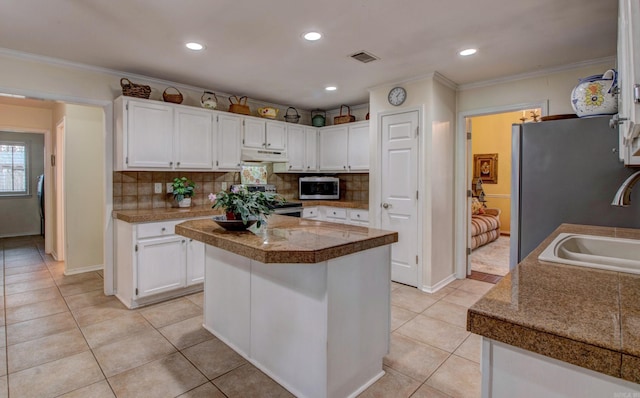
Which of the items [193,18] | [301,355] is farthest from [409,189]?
[193,18]

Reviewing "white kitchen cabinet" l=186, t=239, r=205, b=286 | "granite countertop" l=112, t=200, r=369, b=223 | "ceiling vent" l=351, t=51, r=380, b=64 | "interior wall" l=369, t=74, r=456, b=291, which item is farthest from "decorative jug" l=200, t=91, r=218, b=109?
"interior wall" l=369, t=74, r=456, b=291

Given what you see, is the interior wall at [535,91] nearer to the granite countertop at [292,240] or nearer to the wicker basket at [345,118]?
the wicker basket at [345,118]

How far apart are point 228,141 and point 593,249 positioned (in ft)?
12.0

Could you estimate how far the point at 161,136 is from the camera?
354 cm

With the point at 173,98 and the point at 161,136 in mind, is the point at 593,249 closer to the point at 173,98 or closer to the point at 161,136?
the point at 161,136

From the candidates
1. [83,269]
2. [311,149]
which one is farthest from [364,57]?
[83,269]

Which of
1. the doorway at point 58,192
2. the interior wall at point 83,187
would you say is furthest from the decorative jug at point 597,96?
the doorway at point 58,192

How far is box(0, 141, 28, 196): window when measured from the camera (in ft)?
22.2

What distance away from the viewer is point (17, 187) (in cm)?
694

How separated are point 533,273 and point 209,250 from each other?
214cm

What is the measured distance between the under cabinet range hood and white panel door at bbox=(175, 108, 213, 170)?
48 centimetres

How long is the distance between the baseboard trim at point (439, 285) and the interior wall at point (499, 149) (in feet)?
12.5

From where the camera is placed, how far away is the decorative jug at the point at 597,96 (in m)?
2.05

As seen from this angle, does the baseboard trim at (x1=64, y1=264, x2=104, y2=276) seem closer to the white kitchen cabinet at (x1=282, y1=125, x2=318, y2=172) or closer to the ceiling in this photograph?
the ceiling
